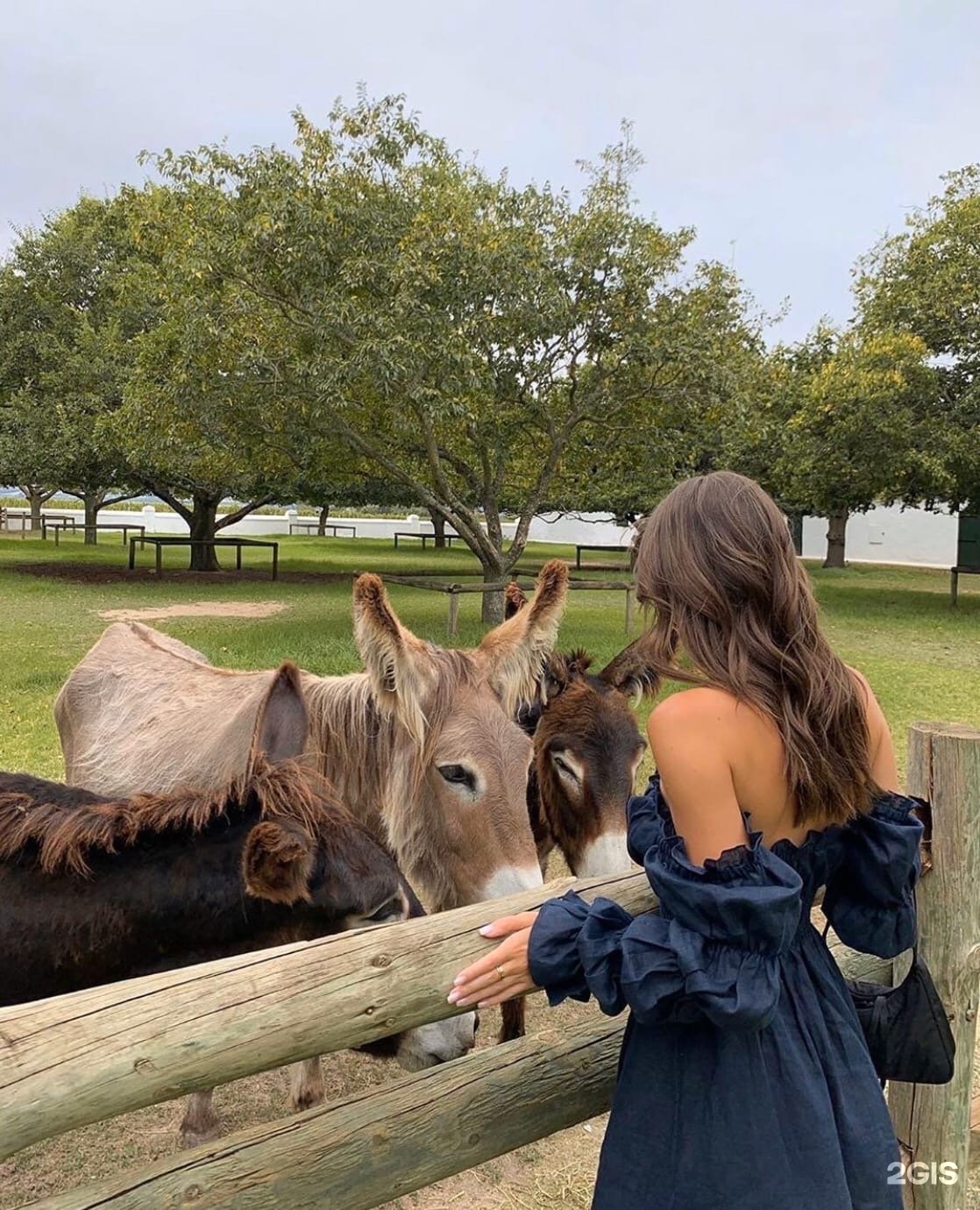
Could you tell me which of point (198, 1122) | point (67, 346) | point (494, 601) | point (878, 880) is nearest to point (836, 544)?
point (494, 601)

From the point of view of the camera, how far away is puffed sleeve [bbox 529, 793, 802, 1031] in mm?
1293

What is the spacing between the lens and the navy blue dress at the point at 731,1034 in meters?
1.31

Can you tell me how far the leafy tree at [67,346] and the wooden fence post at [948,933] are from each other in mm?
19115

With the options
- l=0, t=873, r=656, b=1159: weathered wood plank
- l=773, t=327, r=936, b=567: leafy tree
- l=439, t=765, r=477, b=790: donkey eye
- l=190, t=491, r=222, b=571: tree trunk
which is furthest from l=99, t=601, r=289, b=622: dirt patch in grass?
l=0, t=873, r=656, b=1159: weathered wood plank

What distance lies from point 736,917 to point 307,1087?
97.6 inches

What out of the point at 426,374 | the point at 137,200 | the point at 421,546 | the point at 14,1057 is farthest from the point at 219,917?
the point at 421,546

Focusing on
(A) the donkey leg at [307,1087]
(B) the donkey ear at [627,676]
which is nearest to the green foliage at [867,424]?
(B) the donkey ear at [627,676]

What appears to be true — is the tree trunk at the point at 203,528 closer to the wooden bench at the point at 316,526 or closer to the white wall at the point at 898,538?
the wooden bench at the point at 316,526

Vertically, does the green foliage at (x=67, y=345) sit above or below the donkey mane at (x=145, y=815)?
above

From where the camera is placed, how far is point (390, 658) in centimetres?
275

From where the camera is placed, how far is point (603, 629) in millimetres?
14750

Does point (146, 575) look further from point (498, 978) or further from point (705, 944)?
point (705, 944)

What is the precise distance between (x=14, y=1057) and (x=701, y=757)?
45.3 inches

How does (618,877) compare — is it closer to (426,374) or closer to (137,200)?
(426,374)
